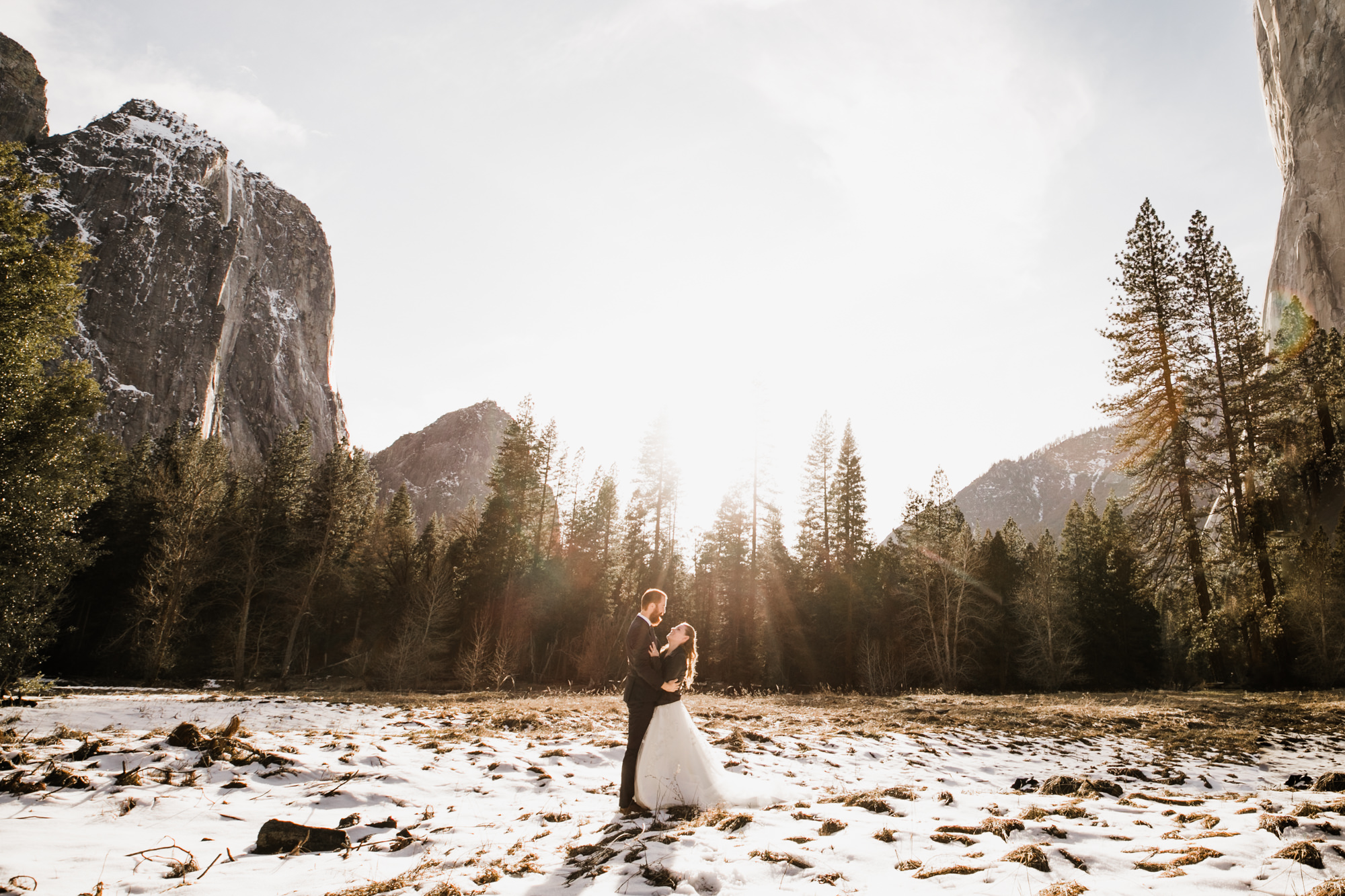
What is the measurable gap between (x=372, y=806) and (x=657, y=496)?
37.8 meters

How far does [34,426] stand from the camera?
11930mm

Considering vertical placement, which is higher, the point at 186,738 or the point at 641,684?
the point at 641,684

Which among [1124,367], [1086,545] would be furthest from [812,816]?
[1086,545]

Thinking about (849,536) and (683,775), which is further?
(849,536)

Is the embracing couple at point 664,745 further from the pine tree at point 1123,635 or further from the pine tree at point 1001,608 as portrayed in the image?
the pine tree at point 1123,635

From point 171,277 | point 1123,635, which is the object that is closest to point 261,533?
point 1123,635

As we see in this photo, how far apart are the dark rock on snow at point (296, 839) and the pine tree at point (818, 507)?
35.5 m

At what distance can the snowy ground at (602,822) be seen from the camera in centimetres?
360

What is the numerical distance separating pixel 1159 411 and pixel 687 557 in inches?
1183

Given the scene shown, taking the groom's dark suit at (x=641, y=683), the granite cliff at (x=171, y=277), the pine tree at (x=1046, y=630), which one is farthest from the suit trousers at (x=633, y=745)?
the granite cliff at (x=171, y=277)

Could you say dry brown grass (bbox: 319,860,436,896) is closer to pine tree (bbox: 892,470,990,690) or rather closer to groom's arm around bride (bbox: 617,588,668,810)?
groom's arm around bride (bbox: 617,588,668,810)

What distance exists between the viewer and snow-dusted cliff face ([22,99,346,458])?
247 ft

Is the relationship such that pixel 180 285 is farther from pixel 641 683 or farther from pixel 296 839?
pixel 641 683

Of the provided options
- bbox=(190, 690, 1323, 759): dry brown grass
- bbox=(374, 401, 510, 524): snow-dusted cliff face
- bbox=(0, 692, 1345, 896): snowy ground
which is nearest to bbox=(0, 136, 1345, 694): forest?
bbox=(190, 690, 1323, 759): dry brown grass
